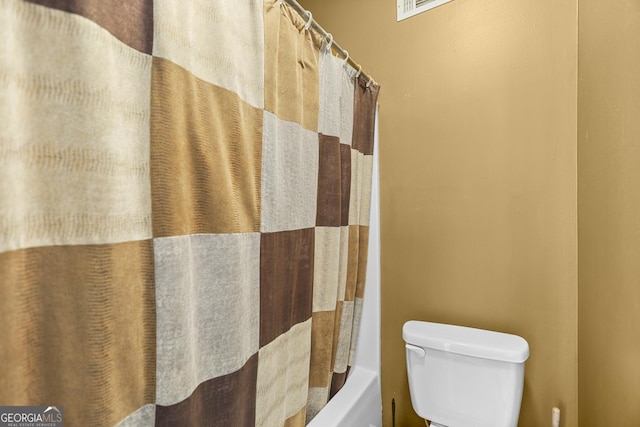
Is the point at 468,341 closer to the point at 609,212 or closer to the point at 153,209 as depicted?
the point at 609,212

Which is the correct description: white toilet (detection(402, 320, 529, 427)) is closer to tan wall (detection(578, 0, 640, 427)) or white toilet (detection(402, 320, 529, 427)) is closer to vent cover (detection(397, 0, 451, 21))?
tan wall (detection(578, 0, 640, 427))

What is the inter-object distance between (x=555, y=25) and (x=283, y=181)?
125 centimetres

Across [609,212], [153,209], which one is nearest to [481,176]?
[609,212]

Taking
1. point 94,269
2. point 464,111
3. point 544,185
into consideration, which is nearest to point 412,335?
point 544,185

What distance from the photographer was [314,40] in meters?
1.08

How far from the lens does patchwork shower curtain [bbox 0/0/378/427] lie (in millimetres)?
438

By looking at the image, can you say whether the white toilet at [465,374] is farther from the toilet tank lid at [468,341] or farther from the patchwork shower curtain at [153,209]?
the patchwork shower curtain at [153,209]

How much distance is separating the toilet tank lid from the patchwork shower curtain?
57 centimetres

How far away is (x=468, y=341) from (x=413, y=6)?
4.95 ft

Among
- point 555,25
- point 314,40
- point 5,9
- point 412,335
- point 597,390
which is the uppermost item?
point 555,25

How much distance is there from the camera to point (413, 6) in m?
1.50

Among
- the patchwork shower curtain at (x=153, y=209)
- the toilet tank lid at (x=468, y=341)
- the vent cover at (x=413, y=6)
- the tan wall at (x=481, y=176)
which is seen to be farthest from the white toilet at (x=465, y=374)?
the vent cover at (x=413, y=6)

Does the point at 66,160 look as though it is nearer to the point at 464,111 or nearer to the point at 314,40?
the point at 314,40

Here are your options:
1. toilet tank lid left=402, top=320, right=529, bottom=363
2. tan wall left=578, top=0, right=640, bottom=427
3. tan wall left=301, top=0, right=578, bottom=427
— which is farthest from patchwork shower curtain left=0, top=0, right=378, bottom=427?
tan wall left=578, top=0, right=640, bottom=427
